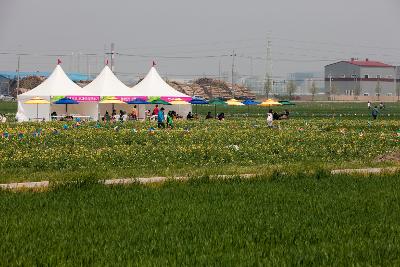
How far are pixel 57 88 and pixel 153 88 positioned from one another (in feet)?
31.3

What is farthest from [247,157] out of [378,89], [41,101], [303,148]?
[378,89]

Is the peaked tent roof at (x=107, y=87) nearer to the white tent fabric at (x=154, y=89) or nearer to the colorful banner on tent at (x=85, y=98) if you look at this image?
the colorful banner on tent at (x=85, y=98)

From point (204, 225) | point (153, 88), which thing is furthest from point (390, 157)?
point (153, 88)

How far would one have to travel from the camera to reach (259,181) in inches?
748

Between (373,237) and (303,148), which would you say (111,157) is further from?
(373,237)

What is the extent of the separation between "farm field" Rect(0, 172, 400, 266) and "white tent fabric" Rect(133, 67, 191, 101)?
46.3 meters

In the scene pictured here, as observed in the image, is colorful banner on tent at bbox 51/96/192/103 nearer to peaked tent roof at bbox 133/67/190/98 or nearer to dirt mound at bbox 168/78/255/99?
peaked tent roof at bbox 133/67/190/98

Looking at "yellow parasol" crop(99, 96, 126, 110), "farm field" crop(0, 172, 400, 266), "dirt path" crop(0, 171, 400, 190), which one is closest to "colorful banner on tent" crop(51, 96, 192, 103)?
"yellow parasol" crop(99, 96, 126, 110)

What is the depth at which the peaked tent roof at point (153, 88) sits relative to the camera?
2537 inches

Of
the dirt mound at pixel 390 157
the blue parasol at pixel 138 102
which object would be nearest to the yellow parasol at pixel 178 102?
the blue parasol at pixel 138 102

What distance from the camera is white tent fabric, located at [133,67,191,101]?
64.1 meters

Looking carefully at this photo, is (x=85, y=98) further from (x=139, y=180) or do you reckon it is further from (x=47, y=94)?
(x=139, y=180)

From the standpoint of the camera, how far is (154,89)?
65188 mm

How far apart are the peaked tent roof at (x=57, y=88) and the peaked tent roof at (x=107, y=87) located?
5.07ft
